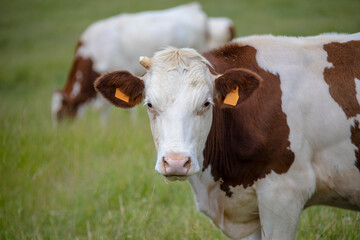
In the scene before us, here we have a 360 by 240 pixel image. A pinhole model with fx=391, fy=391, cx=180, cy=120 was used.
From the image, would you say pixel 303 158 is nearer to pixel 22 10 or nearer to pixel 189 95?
pixel 189 95

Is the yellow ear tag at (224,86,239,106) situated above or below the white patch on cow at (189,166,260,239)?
above

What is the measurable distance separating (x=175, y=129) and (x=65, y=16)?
28706 mm

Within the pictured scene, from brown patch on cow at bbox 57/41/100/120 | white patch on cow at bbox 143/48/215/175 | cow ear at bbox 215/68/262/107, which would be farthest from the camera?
brown patch on cow at bbox 57/41/100/120

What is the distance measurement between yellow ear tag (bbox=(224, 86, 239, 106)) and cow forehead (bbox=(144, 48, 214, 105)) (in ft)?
0.56

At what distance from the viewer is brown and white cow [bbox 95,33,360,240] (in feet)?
9.93

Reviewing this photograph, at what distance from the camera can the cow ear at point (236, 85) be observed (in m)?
3.03

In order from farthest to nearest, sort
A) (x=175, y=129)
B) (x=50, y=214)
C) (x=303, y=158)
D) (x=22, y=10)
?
1. (x=22, y=10)
2. (x=50, y=214)
3. (x=303, y=158)
4. (x=175, y=129)

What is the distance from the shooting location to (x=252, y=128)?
10.6 feet

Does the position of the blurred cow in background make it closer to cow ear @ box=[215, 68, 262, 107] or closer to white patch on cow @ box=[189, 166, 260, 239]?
white patch on cow @ box=[189, 166, 260, 239]

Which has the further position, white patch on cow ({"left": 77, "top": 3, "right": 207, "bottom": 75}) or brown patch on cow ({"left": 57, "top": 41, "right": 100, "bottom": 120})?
white patch on cow ({"left": 77, "top": 3, "right": 207, "bottom": 75})

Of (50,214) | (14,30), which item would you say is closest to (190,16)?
(50,214)

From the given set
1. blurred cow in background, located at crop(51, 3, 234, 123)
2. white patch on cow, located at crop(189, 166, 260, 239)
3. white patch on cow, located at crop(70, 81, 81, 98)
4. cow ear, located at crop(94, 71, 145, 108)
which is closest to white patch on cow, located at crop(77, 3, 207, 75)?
blurred cow in background, located at crop(51, 3, 234, 123)

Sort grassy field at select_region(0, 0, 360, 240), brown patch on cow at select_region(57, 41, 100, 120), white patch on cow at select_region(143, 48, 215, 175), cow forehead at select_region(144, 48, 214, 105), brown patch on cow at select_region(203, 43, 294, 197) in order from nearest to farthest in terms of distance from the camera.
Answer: white patch on cow at select_region(143, 48, 215, 175), cow forehead at select_region(144, 48, 214, 105), brown patch on cow at select_region(203, 43, 294, 197), grassy field at select_region(0, 0, 360, 240), brown patch on cow at select_region(57, 41, 100, 120)

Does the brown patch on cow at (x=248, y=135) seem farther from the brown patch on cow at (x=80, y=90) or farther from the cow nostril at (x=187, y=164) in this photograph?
the brown patch on cow at (x=80, y=90)
